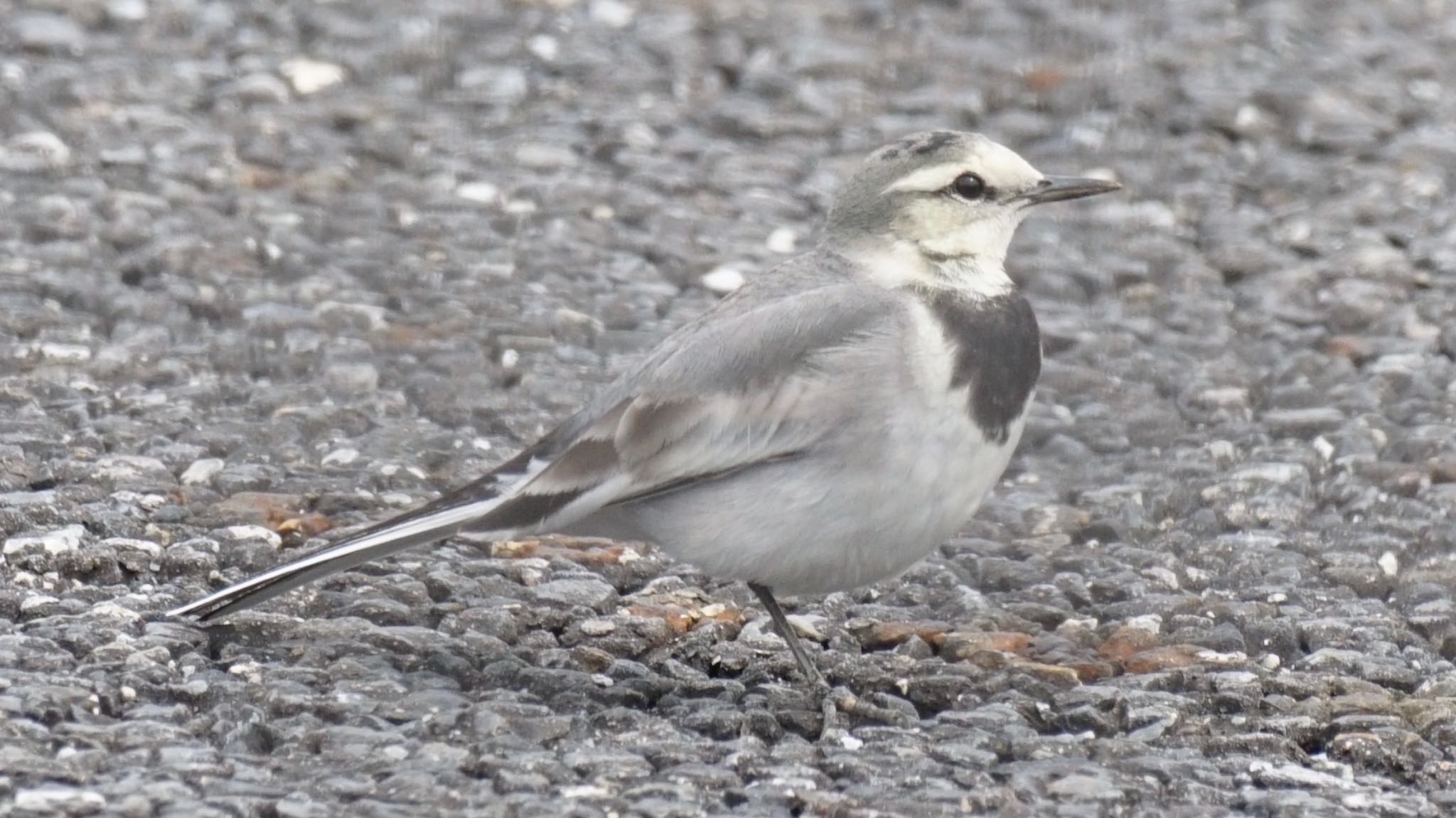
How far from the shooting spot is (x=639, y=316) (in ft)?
27.7

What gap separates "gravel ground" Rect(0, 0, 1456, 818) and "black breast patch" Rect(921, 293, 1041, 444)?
75 cm

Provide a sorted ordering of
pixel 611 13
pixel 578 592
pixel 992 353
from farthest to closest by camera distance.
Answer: pixel 611 13, pixel 578 592, pixel 992 353

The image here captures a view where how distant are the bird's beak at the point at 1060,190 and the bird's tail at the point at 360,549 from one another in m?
1.69

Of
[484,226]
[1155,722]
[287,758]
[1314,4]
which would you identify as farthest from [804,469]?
[1314,4]

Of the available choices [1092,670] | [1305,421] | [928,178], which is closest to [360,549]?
[928,178]

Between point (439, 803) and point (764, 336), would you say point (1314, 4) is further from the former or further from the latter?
point (439, 803)

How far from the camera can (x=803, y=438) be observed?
5582 millimetres

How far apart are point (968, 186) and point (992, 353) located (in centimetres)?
59

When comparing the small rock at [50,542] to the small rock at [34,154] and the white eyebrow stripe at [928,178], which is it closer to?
the white eyebrow stripe at [928,178]

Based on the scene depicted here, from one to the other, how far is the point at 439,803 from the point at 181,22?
6.63 meters

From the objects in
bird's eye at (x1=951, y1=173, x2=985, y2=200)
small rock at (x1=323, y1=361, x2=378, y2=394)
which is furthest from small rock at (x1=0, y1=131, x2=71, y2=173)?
bird's eye at (x1=951, y1=173, x2=985, y2=200)

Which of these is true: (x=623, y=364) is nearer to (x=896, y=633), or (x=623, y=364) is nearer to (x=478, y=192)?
(x=478, y=192)

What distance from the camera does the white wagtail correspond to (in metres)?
5.54

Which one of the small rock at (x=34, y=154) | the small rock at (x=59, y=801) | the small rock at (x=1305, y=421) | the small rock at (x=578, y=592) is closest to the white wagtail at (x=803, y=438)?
the small rock at (x=578, y=592)
